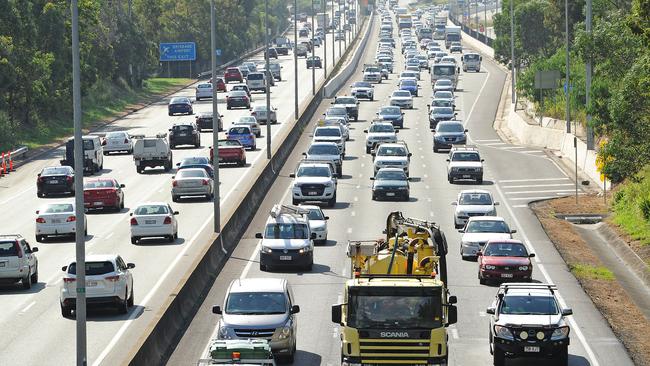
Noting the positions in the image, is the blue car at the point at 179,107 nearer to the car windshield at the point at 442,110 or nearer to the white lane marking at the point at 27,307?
the car windshield at the point at 442,110

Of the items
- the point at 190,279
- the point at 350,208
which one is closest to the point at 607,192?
the point at 350,208

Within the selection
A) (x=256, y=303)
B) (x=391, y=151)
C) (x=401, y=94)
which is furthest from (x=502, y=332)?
(x=401, y=94)

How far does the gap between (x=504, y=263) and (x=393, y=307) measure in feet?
52.6

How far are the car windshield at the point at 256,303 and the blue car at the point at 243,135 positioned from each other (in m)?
50.5

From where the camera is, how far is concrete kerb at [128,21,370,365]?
1245 inches

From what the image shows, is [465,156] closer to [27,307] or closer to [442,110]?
[442,110]

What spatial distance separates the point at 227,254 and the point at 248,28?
151609mm

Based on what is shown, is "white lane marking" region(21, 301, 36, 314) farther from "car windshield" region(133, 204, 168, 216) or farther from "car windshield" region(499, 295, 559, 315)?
"car windshield" region(499, 295, 559, 315)

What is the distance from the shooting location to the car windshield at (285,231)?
4694 cm

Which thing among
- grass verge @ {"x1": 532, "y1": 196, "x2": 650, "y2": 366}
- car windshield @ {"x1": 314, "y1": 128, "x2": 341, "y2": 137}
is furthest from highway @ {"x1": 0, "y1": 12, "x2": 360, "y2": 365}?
grass verge @ {"x1": 532, "y1": 196, "x2": 650, "y2": 366}

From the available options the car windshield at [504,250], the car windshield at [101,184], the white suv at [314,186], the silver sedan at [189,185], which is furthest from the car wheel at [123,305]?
the silver sedan at [189,185]

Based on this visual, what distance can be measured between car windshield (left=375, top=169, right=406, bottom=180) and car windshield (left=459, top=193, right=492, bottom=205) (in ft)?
27.5

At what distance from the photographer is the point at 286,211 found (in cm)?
5012

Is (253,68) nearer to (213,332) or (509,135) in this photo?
(509,135)
